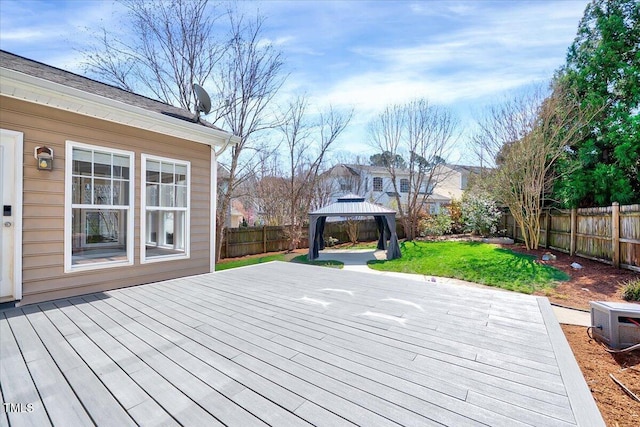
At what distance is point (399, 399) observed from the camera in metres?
1.76

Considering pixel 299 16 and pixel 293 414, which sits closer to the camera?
pixel 293 414

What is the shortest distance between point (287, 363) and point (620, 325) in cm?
369

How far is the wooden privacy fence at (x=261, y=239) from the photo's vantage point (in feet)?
37.8

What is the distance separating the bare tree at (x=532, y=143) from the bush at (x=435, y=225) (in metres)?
3.96

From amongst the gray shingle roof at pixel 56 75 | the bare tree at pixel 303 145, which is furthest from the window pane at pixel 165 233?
the bare tree at pixel 303 145

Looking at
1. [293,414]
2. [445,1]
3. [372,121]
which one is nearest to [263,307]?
[293,414]

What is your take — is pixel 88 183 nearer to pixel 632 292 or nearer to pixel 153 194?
pixel 153 194

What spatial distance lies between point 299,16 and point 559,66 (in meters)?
10.0

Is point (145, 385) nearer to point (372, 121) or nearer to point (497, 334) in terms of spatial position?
point (497, 334)

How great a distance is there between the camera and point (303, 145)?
1373cm

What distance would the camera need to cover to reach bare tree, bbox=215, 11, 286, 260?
10.1 metres

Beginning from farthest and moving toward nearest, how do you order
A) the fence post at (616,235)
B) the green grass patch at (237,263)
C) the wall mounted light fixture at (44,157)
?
the green grass patch at (237,263)
the fence post at (616,235)
the wall mounted light fixture at (44,157)

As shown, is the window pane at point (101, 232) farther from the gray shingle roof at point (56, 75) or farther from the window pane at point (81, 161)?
the gray shingle roof at point (56, 75)

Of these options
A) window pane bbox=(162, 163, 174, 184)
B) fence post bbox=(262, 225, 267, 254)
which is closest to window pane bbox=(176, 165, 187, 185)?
window pane bbox=(162, 163, 174, 184)
